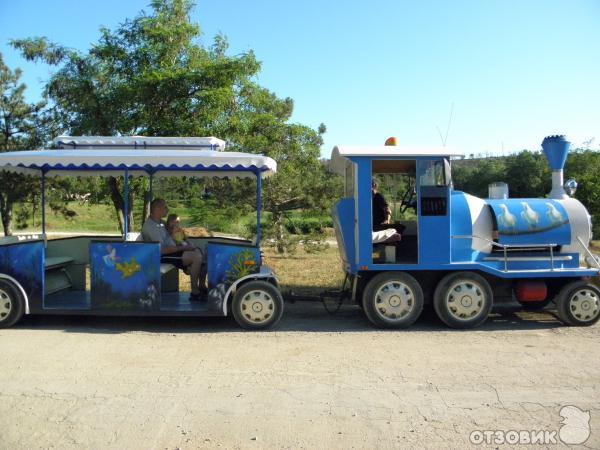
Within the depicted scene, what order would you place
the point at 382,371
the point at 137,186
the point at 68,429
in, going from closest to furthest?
the point at 68,429, the point at 382,371, the point at 137,186

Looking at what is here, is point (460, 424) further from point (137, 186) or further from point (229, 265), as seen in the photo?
point (137, 186)

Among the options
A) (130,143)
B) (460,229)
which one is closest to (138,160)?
(130,143)

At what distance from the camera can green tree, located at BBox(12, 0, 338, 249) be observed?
34.1ft

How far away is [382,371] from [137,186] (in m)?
7.16

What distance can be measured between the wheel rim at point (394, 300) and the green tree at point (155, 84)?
5.11m

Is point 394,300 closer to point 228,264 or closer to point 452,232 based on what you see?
point 452,232

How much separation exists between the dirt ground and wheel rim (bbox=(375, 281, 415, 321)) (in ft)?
0.95

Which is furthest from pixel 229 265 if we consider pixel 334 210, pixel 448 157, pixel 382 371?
pixel 448 157

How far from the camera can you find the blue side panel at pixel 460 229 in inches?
294

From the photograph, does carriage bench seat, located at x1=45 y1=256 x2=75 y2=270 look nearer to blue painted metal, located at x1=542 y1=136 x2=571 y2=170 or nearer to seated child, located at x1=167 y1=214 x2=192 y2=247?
seated child, located at x1=167 y1=214 x2=192 y2=247

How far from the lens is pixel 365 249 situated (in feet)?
24.0

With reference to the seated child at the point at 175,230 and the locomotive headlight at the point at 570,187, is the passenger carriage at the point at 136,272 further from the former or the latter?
the locomotive headlight at the point at 570,187

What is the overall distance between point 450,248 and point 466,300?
29.7 inches
